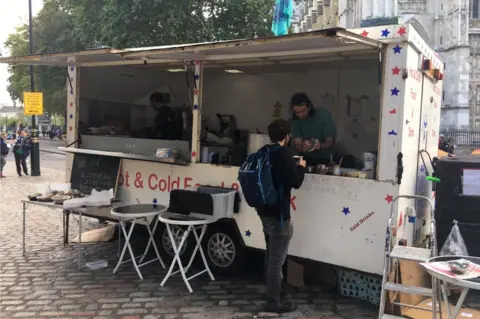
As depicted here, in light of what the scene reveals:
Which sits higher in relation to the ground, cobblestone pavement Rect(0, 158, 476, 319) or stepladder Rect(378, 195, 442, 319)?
stepladder Rect(378, 195, 442, 319)

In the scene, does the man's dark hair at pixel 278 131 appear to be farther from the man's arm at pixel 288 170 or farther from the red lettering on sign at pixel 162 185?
the red lettering on sign at pixel 162 185

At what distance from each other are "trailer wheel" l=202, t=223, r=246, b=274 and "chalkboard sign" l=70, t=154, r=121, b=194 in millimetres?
1617

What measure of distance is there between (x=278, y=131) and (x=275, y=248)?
105 centimetres

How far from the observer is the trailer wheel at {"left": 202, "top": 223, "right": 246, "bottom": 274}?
5.02 metres

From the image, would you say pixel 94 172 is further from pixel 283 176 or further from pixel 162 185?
pixel 283 176

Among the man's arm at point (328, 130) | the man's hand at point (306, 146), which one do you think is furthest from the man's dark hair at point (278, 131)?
the man's arm at point (328, 130)

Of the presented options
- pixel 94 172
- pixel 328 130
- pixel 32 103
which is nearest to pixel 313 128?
pixel 328 130

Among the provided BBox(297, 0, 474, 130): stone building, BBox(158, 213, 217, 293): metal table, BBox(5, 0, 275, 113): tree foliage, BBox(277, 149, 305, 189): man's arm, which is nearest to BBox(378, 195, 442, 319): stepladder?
BBox(277, 149, 305, 189): man's arm

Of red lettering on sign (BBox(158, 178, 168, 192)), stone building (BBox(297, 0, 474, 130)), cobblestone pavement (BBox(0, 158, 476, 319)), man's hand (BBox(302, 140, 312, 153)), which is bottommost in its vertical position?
cobblestone pavement (BBox(0, 158, 476, 319))

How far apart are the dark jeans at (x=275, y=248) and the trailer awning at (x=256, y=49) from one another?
159cm

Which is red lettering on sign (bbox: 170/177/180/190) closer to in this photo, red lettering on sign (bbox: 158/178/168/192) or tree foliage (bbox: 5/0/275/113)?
red lettering on sign (bbox: 158/178/168/192)

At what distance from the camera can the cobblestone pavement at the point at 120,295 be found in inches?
165

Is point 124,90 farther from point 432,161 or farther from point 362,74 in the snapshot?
point 432,161

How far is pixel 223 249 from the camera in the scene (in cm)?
514
